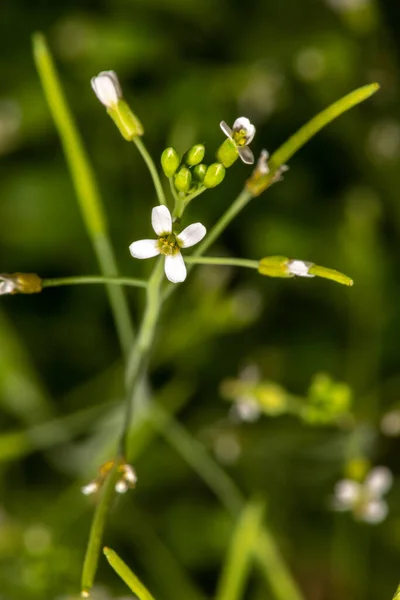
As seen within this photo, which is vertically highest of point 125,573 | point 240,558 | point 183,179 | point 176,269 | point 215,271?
point 215,271

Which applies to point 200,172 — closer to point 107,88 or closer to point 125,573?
point 107,88

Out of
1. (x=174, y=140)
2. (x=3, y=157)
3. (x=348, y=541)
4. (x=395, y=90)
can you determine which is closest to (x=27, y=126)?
(x=3, y=157)

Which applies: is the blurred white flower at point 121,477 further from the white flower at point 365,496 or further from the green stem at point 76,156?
the white flower at point 365,496

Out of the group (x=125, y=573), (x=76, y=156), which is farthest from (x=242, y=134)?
(x=125, y=573)

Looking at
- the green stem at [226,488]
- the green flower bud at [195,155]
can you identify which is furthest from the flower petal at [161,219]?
the green stem at [226,488]

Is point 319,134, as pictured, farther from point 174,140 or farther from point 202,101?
point 174,140

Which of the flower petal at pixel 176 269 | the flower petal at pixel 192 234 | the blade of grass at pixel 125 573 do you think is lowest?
the blade of grass at pixel 125 573

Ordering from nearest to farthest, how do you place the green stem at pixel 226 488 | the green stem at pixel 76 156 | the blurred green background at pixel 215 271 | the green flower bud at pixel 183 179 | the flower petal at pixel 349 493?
the green flower bud at pixel 183 179 < the green stem at pixel 76 156 < the flower petal at pixel 349 493 < the green stem at pixel 226 488 < the blurred green background at pixel 215 271
